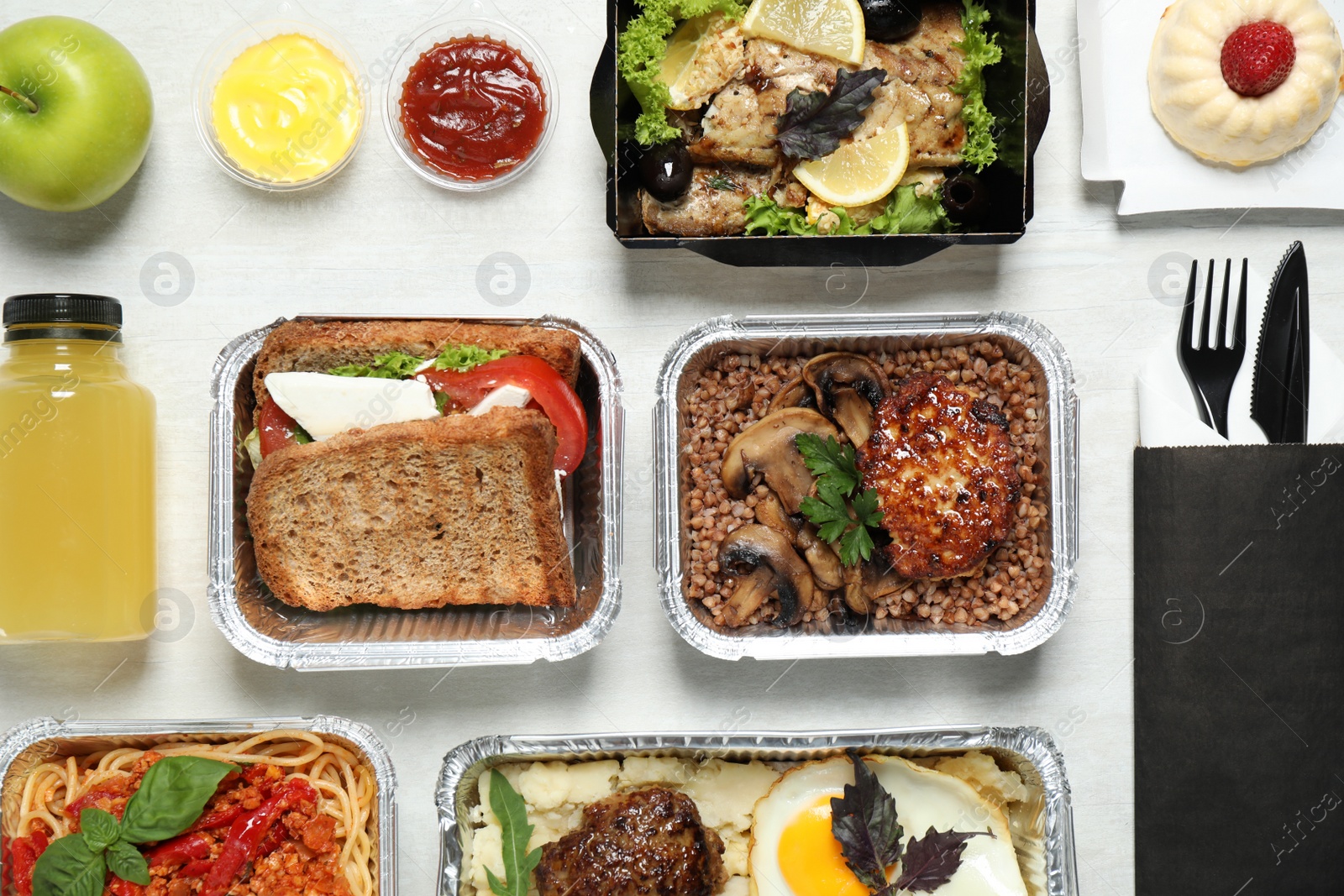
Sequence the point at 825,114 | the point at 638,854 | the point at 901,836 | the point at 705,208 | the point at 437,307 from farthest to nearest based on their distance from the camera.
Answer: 1. the point at 437,307
2. the point at 705,208
3. the point at 825,114
4. the point at 901,836
5. the point at 638,854

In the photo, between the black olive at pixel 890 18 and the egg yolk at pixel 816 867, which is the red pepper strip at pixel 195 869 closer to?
the egg yolk at pixel 816 867

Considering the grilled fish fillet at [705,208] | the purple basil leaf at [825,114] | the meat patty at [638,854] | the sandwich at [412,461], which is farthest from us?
the grilled fish fillet at [705,208]

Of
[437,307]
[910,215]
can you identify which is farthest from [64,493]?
[910,215]

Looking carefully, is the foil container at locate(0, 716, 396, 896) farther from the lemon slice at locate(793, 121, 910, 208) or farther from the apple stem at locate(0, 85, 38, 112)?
the lemon slice at locate(793, 121, 910, 208)


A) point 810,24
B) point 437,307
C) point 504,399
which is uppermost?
point 810,24

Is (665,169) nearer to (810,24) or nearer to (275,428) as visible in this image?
(810,24)

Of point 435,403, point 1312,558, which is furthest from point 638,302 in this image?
point 1312,558

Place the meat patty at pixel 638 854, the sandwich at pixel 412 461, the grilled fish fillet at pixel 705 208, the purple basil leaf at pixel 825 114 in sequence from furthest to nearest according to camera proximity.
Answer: the grilled fish fillet at pixel 705 208 → the purple basil leaf at pixel 825 114 → the sandwich at pixel 412 461 → the meat patty at pixel 638 854

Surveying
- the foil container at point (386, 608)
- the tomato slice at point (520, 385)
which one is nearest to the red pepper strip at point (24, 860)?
the foil container at point (386, 608)
